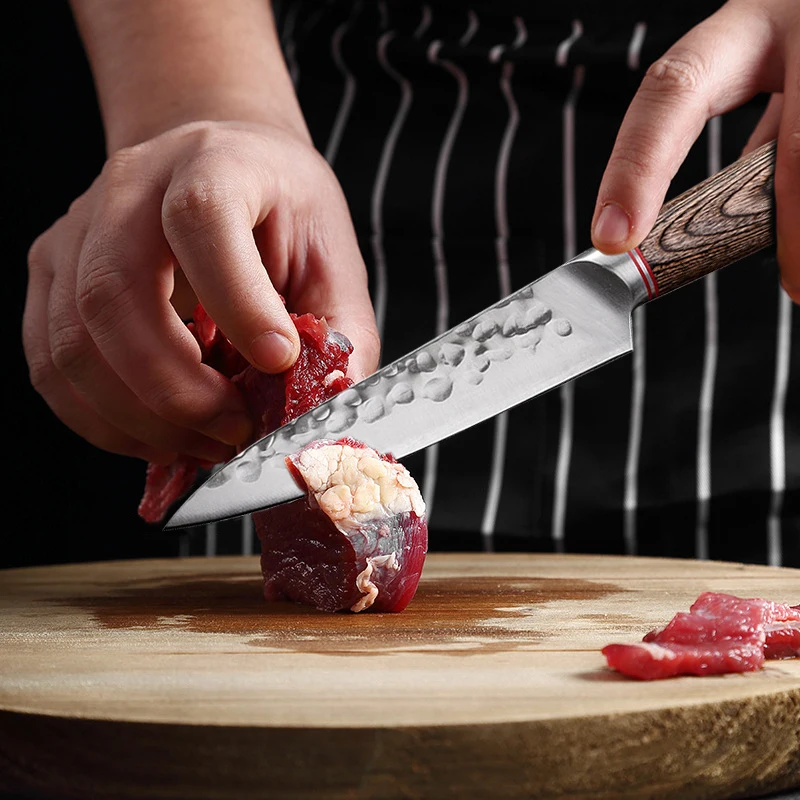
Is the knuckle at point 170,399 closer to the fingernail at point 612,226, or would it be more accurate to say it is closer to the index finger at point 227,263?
the index finger at point 227,263

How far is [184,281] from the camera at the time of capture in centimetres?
248

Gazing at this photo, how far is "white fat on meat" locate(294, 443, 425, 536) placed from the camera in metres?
1.90

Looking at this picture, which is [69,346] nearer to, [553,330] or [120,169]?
[120,169]

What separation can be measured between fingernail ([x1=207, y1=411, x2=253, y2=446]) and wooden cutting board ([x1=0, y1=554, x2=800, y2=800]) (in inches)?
22.2

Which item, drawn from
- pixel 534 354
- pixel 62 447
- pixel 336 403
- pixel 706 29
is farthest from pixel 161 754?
pixel 62 447

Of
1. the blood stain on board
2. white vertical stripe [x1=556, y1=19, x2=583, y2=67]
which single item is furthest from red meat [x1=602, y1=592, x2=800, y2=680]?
white vertical stripe [x1=556, y1=19, x2=583, y2=67]

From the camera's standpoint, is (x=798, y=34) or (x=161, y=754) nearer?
(x=161, y=754)

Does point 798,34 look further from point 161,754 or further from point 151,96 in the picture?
point 161,754

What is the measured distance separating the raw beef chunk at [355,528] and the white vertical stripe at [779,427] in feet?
4.13

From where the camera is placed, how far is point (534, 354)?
210 centimetres

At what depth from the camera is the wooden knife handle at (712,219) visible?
2.09 m

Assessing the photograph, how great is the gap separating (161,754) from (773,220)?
1541 mm

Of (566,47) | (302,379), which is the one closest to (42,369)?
(302,379)

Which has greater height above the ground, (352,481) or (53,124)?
(53,124)
